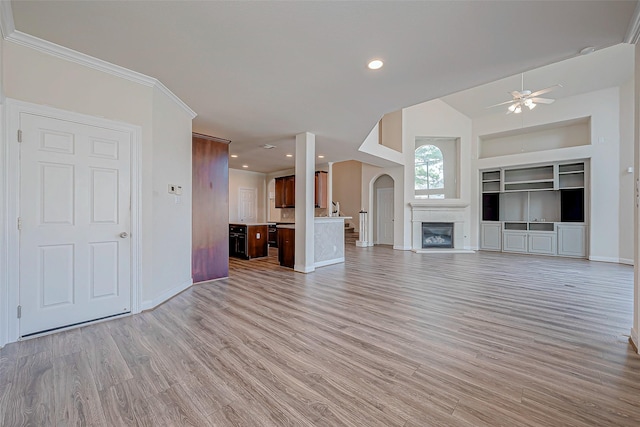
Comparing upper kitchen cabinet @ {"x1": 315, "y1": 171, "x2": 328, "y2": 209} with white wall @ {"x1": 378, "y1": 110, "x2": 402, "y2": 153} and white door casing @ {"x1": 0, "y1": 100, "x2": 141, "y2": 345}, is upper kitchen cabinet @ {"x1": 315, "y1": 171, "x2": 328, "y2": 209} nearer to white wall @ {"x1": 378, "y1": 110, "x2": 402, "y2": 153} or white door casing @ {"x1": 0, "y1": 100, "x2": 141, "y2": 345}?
white wall @ {"x1": 378, "y1": 110, "x2": 402, "y2": 153}

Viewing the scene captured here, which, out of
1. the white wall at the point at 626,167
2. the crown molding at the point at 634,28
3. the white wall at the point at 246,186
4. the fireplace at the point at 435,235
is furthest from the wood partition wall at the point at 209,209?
the white wall at the point at 626,167

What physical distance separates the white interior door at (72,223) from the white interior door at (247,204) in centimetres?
644

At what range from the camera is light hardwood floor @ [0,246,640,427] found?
1.53 metres

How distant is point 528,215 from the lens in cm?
808

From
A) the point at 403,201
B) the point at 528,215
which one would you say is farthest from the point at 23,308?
the point at 528,215

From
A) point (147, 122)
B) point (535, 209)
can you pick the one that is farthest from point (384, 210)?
point (147, 122)

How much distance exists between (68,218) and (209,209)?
2.04m

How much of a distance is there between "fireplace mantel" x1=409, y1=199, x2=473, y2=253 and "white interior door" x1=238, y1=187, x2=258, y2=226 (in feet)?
17.9

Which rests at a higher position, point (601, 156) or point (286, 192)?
point (601, 156)

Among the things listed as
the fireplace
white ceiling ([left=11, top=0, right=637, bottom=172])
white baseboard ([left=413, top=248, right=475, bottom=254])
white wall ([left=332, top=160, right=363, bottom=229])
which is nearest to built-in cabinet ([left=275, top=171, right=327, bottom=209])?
white wall ([left=332, top=160, right=363, bottom=229])

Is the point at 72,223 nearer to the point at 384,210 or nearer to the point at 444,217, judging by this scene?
the point at 444,217

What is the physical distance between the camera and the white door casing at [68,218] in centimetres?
235

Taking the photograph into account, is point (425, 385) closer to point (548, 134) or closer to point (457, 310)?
point (457, 310)

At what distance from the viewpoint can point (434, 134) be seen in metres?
8.77
